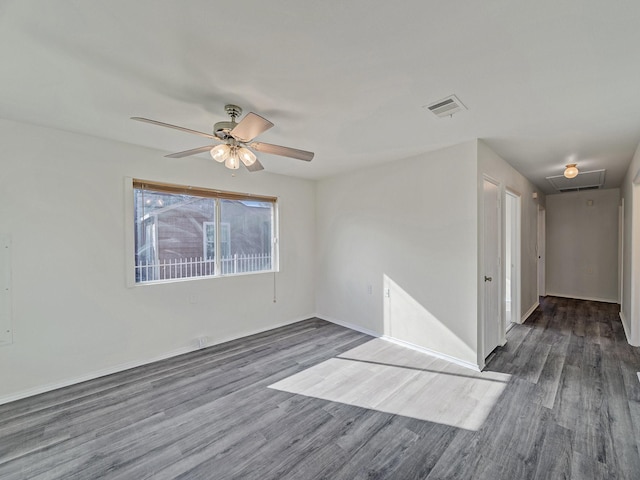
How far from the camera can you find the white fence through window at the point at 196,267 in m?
3.21

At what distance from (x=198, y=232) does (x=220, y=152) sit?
1.79 m

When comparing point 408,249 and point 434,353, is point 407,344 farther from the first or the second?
point 408,249

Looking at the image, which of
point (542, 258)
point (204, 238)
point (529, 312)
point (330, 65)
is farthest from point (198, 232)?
point (542, 258)

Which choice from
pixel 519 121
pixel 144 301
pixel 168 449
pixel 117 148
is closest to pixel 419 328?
pixel 519 121

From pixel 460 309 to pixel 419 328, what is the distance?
607mm

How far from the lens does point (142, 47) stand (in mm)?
1481

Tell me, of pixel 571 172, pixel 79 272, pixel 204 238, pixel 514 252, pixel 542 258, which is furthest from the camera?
pixel 542 258

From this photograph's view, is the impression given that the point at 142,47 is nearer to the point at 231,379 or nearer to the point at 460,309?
the point at 231,379

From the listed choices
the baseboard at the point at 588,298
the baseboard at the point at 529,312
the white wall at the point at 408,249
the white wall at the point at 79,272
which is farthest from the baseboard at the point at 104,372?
the baseboard at the point at 588,298

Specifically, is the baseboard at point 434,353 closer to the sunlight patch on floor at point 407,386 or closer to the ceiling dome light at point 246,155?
the sunlight patch on floor at point 407,386

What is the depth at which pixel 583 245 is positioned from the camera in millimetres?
6055

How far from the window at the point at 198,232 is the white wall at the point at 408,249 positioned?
45.4 inches

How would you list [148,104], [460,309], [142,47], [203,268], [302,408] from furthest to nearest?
[203,268] < [460,309] < [302,408] < [148,104] < [142,47]

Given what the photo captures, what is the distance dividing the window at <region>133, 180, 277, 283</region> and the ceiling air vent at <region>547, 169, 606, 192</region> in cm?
497
